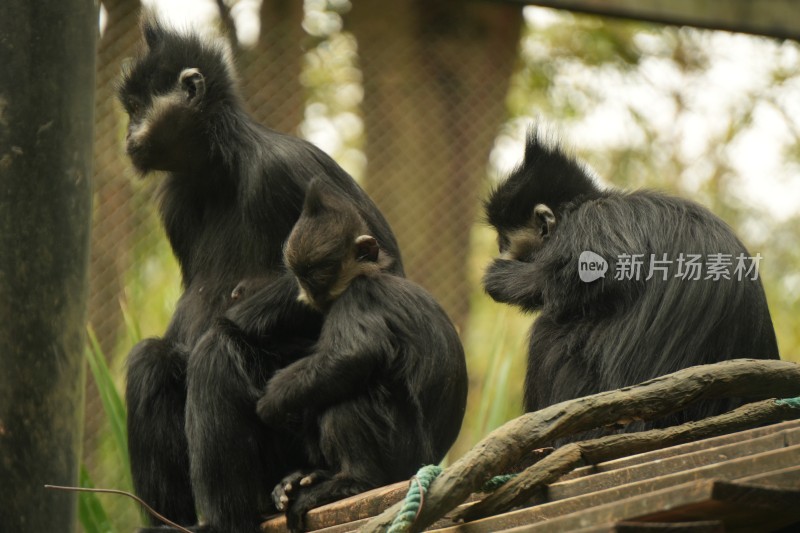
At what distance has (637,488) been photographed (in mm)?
2689

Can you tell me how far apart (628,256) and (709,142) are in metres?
8.14

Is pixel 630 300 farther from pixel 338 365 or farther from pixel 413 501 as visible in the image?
pixel 413 501

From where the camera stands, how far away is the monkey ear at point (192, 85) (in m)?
4.67

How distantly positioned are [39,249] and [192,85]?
129cm

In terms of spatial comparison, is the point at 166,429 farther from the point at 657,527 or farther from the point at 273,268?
the point at 657,527

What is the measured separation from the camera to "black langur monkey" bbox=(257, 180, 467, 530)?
372 cm

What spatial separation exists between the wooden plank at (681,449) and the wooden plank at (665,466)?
0.34 feet

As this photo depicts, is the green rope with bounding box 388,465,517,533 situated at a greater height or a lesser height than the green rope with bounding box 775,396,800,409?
greater

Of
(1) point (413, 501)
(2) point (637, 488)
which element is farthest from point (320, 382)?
(2) point (637, 488)

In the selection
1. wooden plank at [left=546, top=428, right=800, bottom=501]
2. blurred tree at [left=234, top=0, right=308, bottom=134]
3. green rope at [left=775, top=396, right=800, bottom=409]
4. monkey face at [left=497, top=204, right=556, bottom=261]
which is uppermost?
blurred tree at [left=234, top=0, right=308, bottom=134]

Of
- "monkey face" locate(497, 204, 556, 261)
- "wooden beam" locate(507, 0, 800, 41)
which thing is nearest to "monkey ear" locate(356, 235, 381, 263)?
"monkey face" locate(497, 204, 556, 261)

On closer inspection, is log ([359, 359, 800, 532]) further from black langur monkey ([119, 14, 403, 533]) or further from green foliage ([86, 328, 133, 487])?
green foliage ([86, 328, 133, 487])

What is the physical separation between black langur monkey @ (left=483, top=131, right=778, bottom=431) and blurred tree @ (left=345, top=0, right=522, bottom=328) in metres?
3.39

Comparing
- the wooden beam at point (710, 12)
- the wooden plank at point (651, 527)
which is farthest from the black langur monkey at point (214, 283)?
the wooden beam at point (710, 12)
